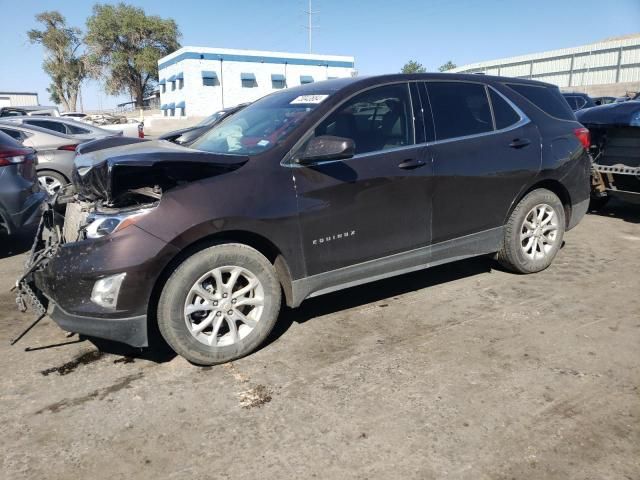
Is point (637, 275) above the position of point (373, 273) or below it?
below

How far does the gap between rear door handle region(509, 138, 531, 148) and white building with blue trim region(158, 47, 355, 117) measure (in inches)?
1597

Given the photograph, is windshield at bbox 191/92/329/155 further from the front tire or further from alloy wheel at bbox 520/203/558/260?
alloy wheel at bbox 520/203/558/260

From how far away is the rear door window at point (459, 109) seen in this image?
4.01 m

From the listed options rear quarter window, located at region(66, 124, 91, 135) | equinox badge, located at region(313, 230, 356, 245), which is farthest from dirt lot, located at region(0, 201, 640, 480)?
rear quarter window, located at region(66, 124, 91, 135)

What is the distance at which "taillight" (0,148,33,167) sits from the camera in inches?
214

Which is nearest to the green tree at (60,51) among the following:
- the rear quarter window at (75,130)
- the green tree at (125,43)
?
the green tree at (125,43)

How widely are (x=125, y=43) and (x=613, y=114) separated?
6204 centimetres

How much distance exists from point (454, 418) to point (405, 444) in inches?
14.0

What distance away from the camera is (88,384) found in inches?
120

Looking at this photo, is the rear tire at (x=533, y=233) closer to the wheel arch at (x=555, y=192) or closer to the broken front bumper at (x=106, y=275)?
the wheel arch at (x=555, y=192)

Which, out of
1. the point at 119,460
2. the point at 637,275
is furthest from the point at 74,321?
the point at 637,275

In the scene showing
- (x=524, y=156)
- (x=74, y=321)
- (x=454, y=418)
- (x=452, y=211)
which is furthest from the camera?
(x=524, y=156)

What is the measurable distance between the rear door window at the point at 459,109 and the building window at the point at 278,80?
4579 cm

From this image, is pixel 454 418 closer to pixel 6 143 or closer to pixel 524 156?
pixel 524 156
